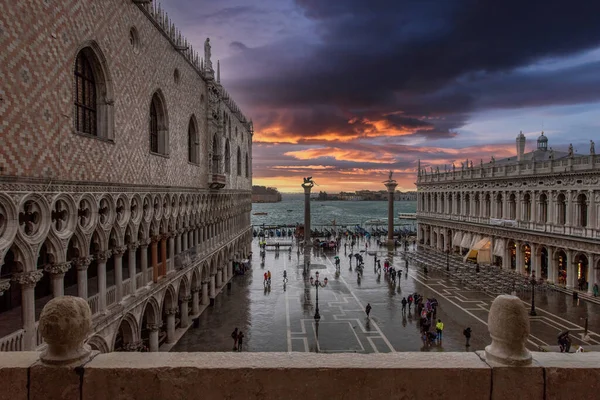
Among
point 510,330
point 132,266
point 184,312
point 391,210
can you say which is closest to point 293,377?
point 510,330

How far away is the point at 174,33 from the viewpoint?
19.3 metres

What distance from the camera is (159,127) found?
60.5 feet

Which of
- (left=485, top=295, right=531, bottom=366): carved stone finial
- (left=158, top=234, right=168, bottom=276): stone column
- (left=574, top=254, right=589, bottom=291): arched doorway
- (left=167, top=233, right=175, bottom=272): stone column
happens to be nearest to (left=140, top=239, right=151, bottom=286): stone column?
(left=158, top=234, right=168, bottom=276): stone column

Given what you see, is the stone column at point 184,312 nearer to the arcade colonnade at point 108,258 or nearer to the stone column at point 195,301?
the arcade colonnade at point 108,258

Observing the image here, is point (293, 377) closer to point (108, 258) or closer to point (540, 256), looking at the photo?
point (108, 258)

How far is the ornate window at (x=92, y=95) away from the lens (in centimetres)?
1173

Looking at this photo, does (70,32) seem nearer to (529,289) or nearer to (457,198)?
(529,289)

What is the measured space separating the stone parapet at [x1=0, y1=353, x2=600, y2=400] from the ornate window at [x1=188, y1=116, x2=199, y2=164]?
21.1 m

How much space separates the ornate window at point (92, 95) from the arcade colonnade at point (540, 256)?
30499 millimetres

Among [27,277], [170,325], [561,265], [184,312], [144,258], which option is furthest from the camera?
[561,265]

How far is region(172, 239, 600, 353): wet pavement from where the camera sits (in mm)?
19750

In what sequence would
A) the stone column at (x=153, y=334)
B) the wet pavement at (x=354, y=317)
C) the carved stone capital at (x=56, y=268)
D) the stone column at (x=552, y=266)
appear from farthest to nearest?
the stone column at (x=552, y=266) → the wet pavement at (x=354, y=317) → the stone column at (x=153, y=334) → the carved stone capital at (x=56, y=268)

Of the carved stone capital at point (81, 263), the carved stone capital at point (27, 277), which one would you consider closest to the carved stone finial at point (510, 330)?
the carved stone capital at point (27, 277)

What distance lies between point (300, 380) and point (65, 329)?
192 centimetres
